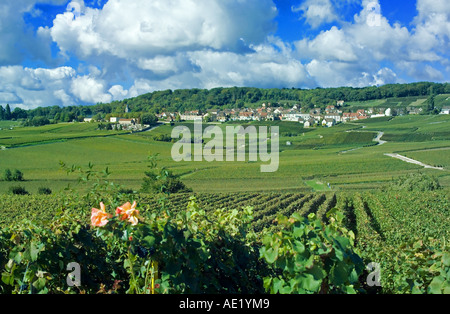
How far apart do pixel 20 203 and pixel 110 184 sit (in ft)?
104

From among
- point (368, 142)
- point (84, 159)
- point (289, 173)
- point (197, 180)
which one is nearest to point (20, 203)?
→ point (197, 180)

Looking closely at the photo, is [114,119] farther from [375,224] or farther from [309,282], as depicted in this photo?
[309,282]

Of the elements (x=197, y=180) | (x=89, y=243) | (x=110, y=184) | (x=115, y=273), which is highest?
(x=110, y=184)

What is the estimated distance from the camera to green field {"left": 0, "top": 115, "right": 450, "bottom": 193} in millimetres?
50747

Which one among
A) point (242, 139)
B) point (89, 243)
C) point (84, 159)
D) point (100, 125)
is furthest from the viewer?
point (100, 125)

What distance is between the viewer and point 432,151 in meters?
68.6

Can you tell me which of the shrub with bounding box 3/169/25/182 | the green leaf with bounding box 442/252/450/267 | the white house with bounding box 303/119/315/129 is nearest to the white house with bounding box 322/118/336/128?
the white house with bounding box 303/119/315/129

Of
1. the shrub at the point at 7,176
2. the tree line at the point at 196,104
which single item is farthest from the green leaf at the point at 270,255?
the tree line at the point at 196,104

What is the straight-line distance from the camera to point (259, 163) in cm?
6675

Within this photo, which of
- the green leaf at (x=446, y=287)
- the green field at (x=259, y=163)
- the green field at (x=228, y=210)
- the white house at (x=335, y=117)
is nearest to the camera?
the green leaf at (x=446, y=287)

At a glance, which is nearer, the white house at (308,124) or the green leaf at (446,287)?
the green leaf at (446,287)

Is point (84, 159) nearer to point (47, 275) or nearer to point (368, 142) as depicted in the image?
point (368, 142)

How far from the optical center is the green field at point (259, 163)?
50747mm

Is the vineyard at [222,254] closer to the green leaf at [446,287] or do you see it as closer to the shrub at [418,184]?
the green leaf at [446,287]
